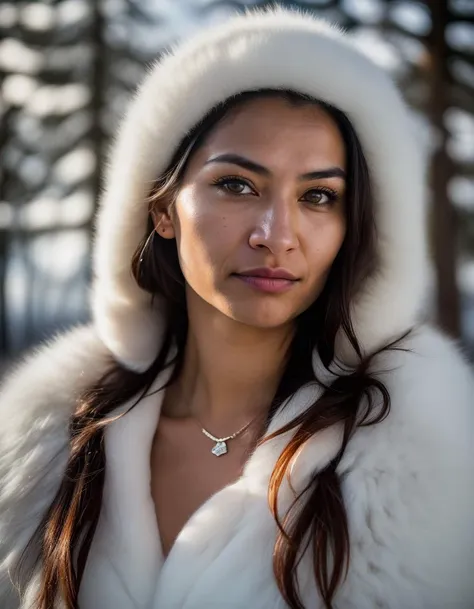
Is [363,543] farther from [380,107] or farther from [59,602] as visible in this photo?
[380,107]

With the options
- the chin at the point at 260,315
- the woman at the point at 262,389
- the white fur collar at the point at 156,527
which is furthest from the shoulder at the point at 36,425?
the chin at the point at 260,315

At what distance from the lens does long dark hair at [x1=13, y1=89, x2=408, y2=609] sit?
1.50 meters

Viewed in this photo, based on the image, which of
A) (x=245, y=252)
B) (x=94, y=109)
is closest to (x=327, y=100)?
(x=245, y=252)

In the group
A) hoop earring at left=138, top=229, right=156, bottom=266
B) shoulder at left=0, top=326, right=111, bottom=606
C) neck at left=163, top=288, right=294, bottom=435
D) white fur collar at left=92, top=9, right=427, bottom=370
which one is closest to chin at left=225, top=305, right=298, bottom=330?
neck at left=163, top=288, right=294, bottom=435

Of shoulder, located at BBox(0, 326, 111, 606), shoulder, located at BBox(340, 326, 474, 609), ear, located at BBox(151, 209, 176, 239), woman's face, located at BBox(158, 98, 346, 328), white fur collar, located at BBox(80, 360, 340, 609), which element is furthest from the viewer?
ear, located at BBox(151, 209, 176, 239)

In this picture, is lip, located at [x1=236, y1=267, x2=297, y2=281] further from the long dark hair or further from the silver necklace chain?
the silver necklace chain

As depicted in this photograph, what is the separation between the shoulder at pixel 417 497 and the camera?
1.41m

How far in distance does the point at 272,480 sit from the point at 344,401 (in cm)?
29

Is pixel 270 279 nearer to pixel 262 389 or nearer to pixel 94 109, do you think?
pixel 262 389

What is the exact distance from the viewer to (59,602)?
1.66 meters

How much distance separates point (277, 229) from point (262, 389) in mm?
555

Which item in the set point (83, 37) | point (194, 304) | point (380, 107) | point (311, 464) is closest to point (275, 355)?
point (194, 304)

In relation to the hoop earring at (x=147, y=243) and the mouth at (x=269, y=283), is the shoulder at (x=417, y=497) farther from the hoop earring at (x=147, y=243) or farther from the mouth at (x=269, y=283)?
the hoop earring at (x=147, y=243)

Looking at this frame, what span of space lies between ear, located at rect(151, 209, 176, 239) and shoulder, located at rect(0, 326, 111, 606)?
0.55 metres
